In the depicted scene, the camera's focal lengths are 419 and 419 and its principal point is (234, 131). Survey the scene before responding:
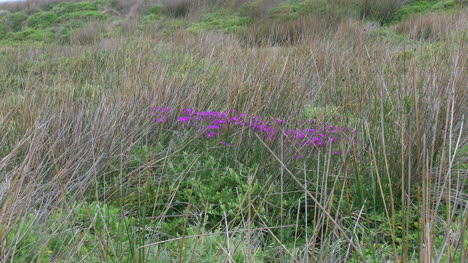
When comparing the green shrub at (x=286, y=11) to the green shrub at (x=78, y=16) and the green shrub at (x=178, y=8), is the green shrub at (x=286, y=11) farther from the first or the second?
the green shrub at (x=78, y=16)

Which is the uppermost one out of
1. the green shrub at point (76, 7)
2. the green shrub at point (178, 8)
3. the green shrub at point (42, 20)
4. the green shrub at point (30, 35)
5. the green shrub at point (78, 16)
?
the green shrub at point (178, 8)

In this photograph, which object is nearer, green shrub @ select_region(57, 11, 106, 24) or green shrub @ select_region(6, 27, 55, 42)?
green shrub @ select_region(6, 27, 55, 42)

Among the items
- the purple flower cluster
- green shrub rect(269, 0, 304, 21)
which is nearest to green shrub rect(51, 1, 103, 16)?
green shrub rect(269, 0, 304, 21)

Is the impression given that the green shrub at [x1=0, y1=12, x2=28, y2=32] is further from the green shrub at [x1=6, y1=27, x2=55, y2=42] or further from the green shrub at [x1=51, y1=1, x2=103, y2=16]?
the green shrub at [x1=6, y1=27, x2=55, y2=42]

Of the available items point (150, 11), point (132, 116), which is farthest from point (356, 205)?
point (150, 11)

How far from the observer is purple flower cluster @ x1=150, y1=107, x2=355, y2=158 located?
6.73 ft

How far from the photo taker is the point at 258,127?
227cm

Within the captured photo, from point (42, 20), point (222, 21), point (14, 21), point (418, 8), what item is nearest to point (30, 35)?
point (42, 20)

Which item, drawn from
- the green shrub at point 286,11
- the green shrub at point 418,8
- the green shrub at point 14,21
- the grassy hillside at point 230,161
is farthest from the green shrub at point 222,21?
the green shrub at point 14,21

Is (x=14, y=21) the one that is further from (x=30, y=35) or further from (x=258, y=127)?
(x=258, y=127)

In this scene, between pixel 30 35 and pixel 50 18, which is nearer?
pixel 30 35

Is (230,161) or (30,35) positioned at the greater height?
(230,161)

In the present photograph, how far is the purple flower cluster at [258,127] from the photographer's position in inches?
80.7

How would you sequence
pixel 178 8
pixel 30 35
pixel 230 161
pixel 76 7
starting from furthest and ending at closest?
pixel 76 7, pixel 178 8, pixel 30 35, pixel 230 161
